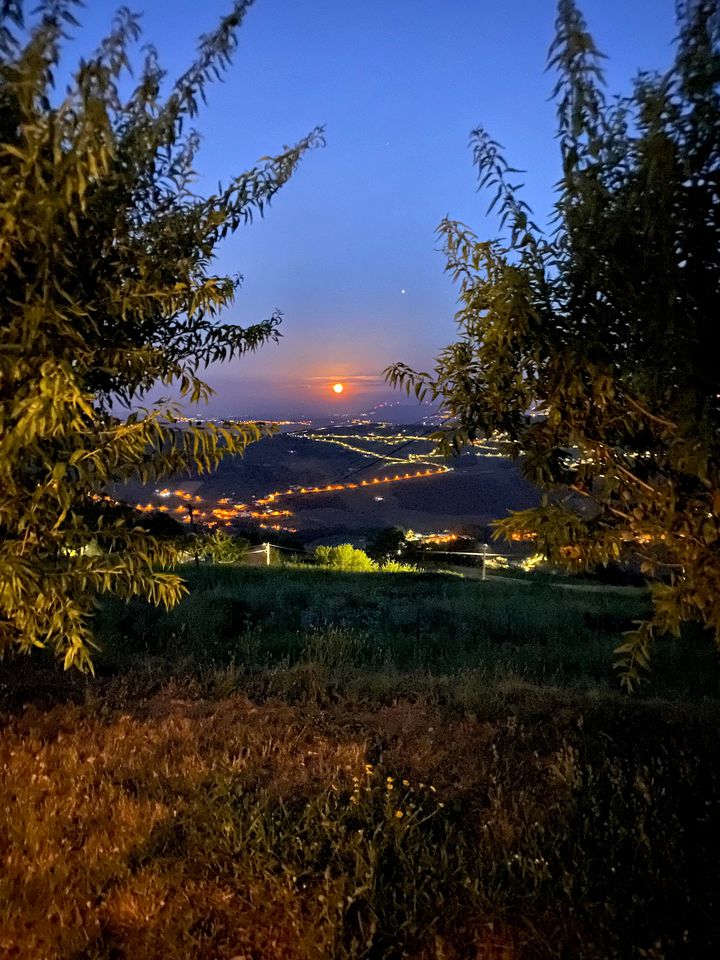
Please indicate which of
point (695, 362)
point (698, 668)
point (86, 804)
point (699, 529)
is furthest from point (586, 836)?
point (698, 668)

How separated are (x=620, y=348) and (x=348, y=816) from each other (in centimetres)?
328

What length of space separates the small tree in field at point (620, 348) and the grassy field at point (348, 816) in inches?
46.1

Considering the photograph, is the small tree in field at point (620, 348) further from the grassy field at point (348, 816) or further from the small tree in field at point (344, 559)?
the small tree in field at point (344, 559)

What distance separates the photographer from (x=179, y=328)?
16.6 feet

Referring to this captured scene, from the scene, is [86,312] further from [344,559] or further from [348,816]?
[344,559]

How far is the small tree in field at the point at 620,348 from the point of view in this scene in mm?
3406

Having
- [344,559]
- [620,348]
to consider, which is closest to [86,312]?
[620,348]

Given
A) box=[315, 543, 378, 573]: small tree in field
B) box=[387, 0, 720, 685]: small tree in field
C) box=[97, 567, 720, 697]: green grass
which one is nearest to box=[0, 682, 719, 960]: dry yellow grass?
box=[387, 0, 720, 685]: small tree in field

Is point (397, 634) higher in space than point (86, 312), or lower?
lower

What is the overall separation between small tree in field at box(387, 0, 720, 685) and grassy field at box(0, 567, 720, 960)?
117 cm

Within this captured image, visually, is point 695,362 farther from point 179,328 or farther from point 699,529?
point 179,328

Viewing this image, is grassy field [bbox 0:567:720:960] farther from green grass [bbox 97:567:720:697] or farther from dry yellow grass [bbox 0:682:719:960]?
green grass [bbox 97:567:720:697]

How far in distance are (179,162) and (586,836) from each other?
4.90 meters

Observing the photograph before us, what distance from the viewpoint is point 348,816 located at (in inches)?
169
